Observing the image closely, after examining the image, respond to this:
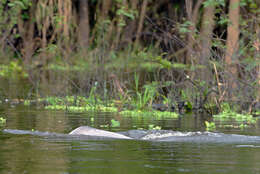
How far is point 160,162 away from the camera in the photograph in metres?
6.04

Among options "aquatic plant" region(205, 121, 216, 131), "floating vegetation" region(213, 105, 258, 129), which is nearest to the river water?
"aquatic plant" region(205, 121, 216, 131)

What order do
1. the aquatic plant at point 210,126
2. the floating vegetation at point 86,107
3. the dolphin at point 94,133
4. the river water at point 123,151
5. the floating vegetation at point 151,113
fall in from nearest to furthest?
1. the river water at point 123,151
2. the dolphin at point 94,133
3. the aquatic plant at point 210,126
4. the floating vegetation at point 151,113
5. the floating vegetation at point 86,107

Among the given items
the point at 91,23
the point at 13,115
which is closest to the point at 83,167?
the point at 13,115

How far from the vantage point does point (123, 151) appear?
6777 millimetres

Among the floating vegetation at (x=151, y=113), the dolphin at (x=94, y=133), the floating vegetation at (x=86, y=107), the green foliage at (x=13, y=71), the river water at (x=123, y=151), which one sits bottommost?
the river water at (x=123, y=151)

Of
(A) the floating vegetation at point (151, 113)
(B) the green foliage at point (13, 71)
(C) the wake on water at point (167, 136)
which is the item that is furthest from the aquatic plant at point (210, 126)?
(B) the green foliage at point (13, 71)

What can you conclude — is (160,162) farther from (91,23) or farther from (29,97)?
(91,23)

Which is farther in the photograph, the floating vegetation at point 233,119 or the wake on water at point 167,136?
the floating vegetation at point 233,119

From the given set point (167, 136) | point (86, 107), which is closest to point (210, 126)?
point (167, 136)

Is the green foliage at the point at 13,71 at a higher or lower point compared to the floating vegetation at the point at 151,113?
higher

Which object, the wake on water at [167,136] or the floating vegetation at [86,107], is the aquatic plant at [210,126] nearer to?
the wake on water at [167,136]

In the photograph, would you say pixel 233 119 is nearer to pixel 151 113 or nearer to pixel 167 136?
pixel 151 113

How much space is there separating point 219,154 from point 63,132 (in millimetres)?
2731

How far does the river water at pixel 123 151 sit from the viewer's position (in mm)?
5641
